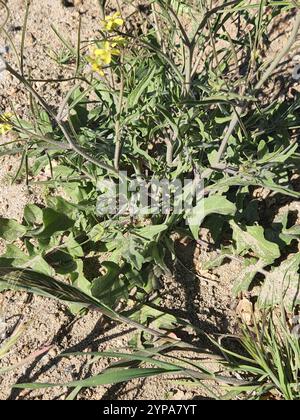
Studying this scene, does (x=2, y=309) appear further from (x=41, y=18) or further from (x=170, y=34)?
(x=41, y=18)

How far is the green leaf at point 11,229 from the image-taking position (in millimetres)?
2004

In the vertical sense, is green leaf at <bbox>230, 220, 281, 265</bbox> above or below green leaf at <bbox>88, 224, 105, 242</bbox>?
below

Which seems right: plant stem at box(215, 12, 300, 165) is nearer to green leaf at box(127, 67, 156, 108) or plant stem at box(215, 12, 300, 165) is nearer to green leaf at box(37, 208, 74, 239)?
green leaf at box(127, 67, 156, 108)

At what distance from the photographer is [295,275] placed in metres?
1.87

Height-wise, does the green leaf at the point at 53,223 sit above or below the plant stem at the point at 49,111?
above

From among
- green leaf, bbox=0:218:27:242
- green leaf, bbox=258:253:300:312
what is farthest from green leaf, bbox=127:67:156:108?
green leaf, bbox=258:253:300:312

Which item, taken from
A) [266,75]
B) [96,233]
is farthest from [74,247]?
[266,75]

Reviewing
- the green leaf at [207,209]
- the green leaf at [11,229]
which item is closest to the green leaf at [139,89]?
the green leaf at [207,209]

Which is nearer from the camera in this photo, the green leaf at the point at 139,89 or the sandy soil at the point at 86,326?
the green leaf at the point at 139,89

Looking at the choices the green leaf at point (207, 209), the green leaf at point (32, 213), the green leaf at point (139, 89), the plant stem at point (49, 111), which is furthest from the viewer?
the green leaf at point (32, 213)

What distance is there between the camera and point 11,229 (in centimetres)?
202

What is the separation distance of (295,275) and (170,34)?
0.92 meters

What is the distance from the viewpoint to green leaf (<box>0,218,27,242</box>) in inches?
78.9

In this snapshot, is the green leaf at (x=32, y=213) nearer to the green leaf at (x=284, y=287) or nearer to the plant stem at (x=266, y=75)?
the plant stem at (x=266, y=75)
